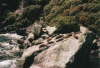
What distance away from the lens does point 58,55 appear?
20047mm

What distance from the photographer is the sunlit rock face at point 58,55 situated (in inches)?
762

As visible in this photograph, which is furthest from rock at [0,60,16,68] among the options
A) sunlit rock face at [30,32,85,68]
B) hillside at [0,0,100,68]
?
sunlit rock face at [30,32,85,68]

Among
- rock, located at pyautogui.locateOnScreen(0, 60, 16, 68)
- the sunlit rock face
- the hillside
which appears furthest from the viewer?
rock, located at pyautogui.locateOnScreen(0, 60, 16, 68)

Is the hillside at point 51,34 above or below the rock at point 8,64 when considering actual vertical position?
above

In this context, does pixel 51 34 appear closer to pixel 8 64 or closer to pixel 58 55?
pixel 8 64

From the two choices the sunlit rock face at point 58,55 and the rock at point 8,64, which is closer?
the sunlit rock face at point 58,55

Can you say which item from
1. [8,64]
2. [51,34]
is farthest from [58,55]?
[51,34]

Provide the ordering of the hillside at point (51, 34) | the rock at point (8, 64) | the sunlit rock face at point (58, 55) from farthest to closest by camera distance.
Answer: the rock at point (8, 64) → the hillside at point (51, 34) → the sunlit rock face at point (58, 55)

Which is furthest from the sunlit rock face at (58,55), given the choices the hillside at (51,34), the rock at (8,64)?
the rock at (8,64)

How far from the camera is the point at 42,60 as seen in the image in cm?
2042

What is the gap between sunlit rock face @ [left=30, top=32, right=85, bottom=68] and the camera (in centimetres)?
1934

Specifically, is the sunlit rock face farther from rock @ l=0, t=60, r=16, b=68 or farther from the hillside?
rock @ l=0, t=60, r=16, b=68

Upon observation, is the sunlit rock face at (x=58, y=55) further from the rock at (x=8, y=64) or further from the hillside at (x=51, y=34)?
the rock at (x=8, y=64)

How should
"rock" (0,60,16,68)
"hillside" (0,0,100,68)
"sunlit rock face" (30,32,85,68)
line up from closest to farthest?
"sunlit rock face" (30,32,85,68) → "hillside" (0,0,100,68) → "rock" (0,60,16,68)
